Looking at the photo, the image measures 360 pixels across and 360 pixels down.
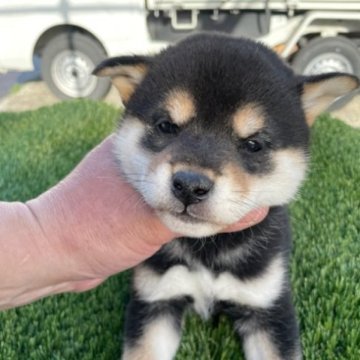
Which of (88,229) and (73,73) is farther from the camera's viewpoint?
(73,73)

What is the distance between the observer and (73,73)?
691cm

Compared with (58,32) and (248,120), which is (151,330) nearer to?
(248,120)

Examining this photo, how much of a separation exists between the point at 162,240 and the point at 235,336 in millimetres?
813

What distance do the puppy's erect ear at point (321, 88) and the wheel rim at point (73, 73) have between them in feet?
16.4

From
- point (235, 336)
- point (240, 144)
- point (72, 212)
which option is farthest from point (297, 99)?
point (235, 336)

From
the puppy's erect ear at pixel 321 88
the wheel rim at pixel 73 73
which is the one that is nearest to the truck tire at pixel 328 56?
the wheel rim at pixel 73 73

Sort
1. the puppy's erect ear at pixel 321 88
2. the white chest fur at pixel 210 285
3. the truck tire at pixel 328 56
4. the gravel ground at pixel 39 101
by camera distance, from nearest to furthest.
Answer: the puppy's erect ear at pixel 321 88 < the white chest fur at pixel 210 285 < the truck tire at pixel 328 56 < the gravel ground at pixel 39 101

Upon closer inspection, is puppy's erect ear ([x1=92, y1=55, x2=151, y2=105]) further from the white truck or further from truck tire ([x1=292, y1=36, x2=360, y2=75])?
truck tire ([x1=292, y1=36, x2=360, y2=75])

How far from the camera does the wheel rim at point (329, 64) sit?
6.03 metres

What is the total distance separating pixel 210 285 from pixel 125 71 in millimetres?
911

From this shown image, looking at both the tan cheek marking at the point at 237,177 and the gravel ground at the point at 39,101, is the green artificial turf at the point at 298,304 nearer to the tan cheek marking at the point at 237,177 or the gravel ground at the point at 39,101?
the tan cheek marking at the point at 237,177

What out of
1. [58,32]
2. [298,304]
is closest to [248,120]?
[298,304]

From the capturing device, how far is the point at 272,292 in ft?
7.34

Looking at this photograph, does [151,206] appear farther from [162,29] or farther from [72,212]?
[162,29]
